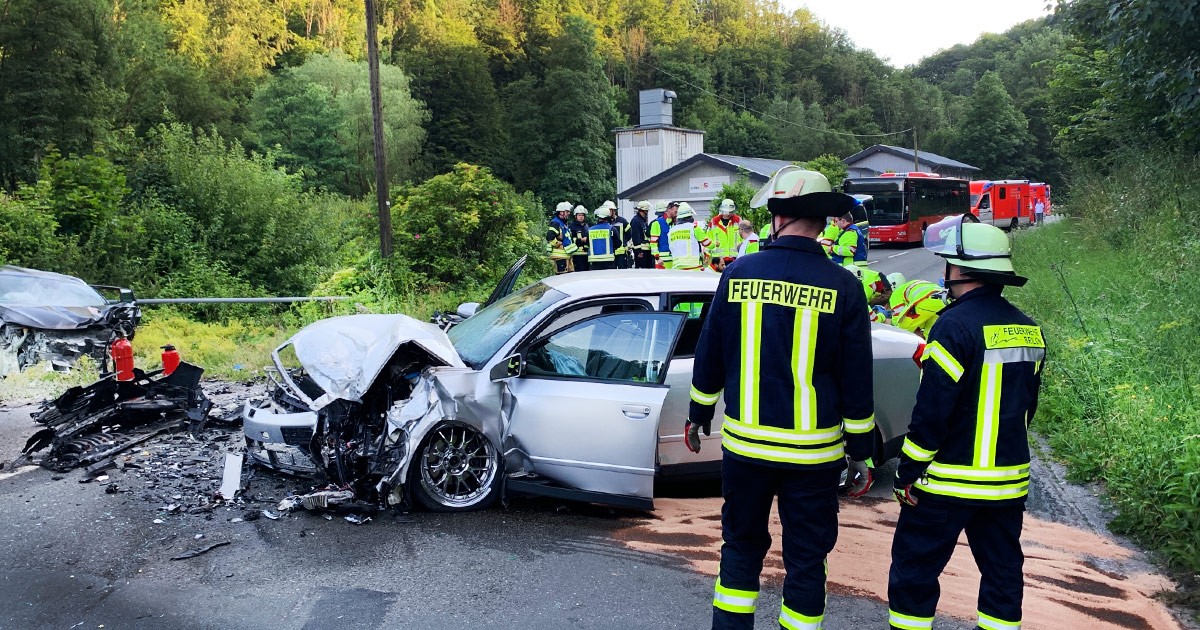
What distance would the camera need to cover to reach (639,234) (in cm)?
1561

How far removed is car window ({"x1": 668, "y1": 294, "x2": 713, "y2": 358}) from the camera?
5730 millimetres

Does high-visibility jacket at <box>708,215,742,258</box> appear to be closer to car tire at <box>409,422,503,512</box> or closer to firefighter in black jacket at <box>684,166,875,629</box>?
car tire at <box>409,422,503,512</box>

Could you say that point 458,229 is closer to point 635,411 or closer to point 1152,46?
point 635,411

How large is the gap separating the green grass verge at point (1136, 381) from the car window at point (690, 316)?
292 cm

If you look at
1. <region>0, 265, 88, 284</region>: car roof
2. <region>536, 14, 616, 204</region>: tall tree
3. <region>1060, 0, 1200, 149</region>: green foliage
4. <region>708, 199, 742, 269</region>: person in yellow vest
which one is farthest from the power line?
<region>0, 265, 88, 284</region>: car roof

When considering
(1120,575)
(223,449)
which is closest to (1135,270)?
(1120,575)

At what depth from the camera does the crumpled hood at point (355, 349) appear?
18.0 ft

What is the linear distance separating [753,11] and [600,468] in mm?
115238

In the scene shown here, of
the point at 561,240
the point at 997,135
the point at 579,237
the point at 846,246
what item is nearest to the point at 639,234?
the point at 579,237

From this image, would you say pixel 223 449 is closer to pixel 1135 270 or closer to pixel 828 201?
pixel 828 201

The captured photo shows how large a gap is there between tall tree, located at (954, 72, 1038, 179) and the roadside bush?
64.0 meters

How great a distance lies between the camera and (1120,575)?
4.79m

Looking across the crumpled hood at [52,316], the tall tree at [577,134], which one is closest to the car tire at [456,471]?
the crumpled hood at [52,316]

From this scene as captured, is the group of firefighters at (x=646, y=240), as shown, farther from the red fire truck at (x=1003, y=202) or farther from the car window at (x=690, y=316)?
the red fire truck at (x=1003, y=202)
